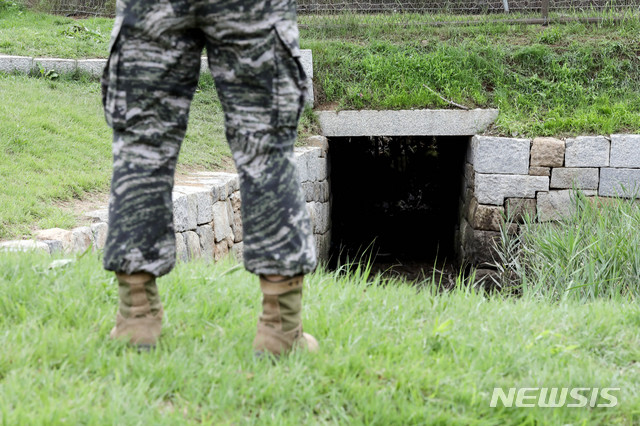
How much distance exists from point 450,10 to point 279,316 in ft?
28.4

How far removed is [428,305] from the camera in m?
2.70

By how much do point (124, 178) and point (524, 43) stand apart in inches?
297

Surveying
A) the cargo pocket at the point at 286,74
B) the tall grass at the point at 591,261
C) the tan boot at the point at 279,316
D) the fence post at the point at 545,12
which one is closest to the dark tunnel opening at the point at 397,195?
the fence post at the point at 545,12

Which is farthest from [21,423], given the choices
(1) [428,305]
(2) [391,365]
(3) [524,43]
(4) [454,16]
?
(4) [454,16]

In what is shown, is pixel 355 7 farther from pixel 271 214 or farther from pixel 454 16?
pixel 271 214

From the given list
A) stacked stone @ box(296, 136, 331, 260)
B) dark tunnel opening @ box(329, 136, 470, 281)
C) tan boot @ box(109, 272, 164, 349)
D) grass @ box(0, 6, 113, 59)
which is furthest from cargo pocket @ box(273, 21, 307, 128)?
grass @ box(0, 6, 113, 59)

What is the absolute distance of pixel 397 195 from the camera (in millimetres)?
10047

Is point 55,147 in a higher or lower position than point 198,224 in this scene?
higher

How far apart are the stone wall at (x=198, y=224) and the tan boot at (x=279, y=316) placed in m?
1.45

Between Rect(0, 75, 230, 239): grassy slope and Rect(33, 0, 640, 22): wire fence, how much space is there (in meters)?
2.94

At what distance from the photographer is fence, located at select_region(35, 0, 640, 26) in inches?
361

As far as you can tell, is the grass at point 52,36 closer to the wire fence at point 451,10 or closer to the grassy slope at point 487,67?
the grassy slope at point 487,67

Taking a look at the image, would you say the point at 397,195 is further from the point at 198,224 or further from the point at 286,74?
the point at 286,74

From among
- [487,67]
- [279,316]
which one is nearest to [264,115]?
[279,316]
